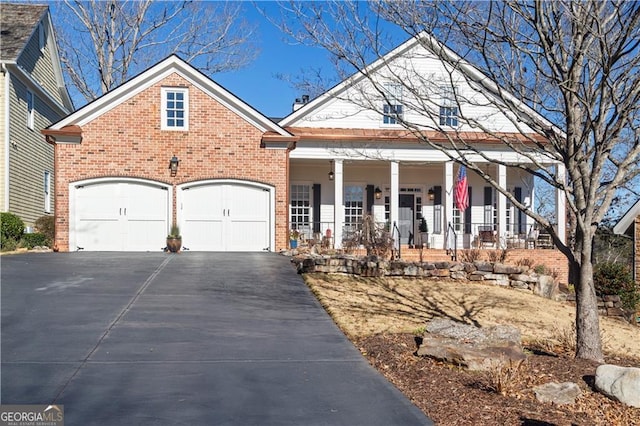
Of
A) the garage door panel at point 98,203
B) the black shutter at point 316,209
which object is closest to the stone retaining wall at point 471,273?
the garage door panel at point 98,203

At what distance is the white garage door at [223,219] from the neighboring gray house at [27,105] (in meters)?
6.46

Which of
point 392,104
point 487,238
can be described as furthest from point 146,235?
point 487,238

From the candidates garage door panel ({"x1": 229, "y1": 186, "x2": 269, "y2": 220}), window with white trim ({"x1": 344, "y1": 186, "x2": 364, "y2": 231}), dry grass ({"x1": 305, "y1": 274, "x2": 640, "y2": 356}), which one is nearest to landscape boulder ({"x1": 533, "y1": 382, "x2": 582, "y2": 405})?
dry grass ({"x1": 305, "y1": 274, "x2": 640, "y2": 356})

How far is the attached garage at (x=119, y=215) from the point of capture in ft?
58.2

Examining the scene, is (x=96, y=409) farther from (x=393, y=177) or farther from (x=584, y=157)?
(x=393, y=177)

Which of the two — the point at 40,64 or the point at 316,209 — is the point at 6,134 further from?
the point at 316,209

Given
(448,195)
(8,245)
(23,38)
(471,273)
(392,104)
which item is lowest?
(471,273)

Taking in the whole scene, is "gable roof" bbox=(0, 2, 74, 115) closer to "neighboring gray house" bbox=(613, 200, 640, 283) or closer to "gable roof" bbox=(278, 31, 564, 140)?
"gable roof" bbox=(278, 31, 564, 140)

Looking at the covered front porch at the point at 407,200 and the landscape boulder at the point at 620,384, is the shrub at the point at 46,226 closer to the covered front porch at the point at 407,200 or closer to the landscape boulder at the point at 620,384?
the covered front porch at the point at 407,200

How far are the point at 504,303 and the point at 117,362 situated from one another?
8459 millimetres

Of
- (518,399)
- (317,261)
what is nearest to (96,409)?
(518,399)

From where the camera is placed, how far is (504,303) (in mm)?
12461

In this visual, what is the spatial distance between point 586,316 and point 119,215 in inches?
553

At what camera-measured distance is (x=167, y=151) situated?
18000mm
